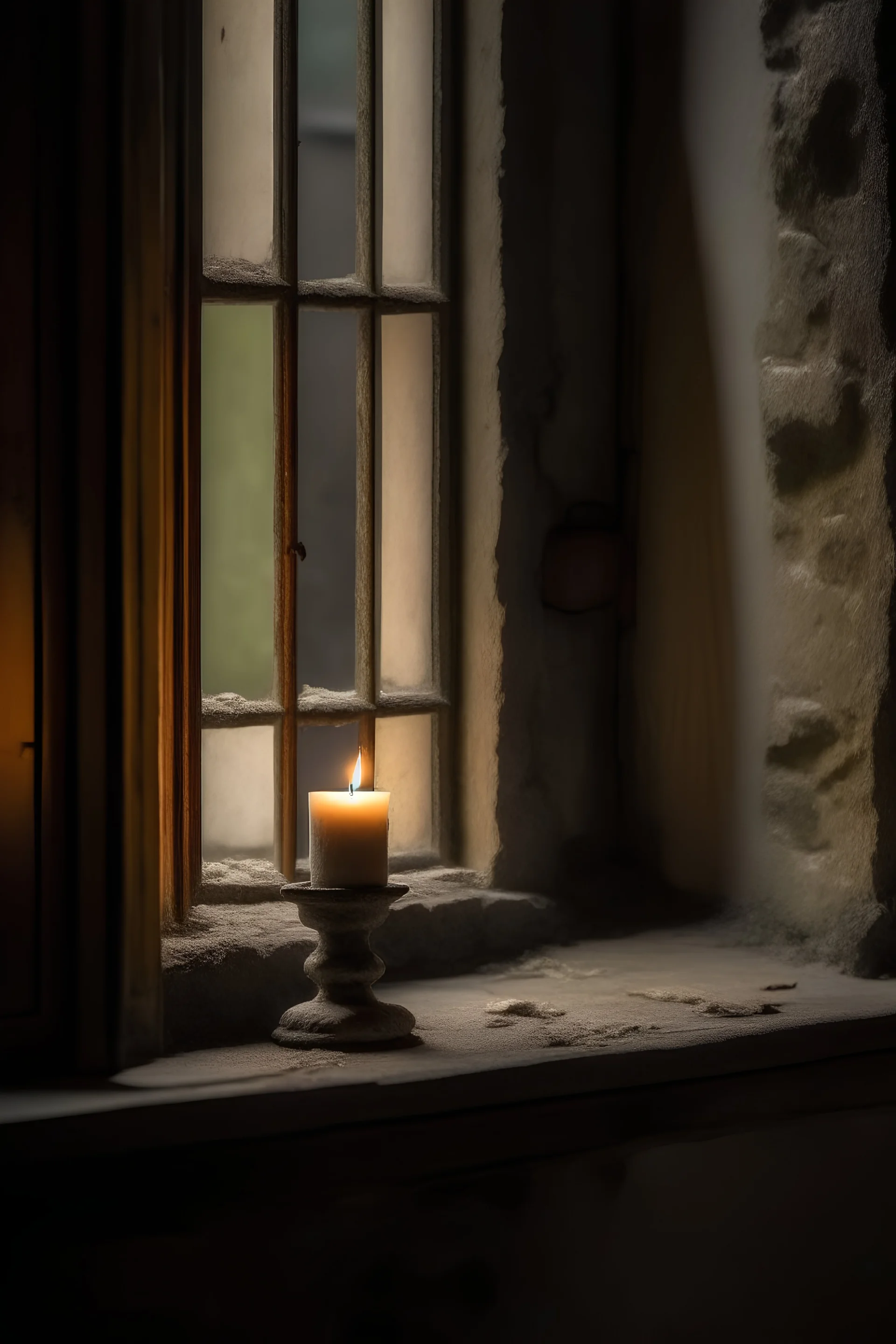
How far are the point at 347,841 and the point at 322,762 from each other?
1.62 metres

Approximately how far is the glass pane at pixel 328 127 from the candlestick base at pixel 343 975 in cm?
83

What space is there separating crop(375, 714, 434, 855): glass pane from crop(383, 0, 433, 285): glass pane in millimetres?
570

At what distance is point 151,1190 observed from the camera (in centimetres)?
133

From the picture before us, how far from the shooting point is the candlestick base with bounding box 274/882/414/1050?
1514 millimetres

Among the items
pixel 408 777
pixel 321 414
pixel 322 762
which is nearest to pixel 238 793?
pixel 408 777

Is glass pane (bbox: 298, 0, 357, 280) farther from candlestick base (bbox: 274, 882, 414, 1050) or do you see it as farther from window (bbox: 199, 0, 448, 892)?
candlestick base (bbox: 274, 882, 414, 1050)

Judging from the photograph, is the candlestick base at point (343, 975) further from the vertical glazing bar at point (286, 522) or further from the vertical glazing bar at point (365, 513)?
the vertical glazing bar at point (365, 513)

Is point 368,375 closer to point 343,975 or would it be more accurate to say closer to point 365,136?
point 365,136

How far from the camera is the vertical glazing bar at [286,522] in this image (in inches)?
72.6

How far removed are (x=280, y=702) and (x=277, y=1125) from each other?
627 millimetres

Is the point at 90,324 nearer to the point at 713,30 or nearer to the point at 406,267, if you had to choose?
the point at 406,267

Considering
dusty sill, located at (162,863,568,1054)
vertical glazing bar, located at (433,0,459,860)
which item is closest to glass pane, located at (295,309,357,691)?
vertical glazing bar, located at (433,0,459,860)

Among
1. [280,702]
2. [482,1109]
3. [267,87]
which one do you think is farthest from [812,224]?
[482,1109]

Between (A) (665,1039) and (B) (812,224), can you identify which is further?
(B) (812,224)
